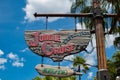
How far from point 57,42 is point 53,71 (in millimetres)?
827

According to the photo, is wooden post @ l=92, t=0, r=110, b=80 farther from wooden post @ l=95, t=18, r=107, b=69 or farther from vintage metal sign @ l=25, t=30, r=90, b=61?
vintage metal sign @ l=25, t=30, r=90, b=61

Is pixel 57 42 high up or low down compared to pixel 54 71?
up

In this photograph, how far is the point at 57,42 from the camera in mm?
9219

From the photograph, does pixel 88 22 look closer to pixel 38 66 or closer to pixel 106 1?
pixel 106 1

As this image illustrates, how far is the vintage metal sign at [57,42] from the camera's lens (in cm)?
905

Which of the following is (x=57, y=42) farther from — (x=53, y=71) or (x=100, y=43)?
(x=100, y=43)

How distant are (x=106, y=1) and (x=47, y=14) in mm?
2301

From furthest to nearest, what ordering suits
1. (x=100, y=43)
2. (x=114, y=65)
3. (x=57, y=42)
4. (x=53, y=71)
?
1. (x=114, y=65)
2. (x=57, y=42)
3. (x=100, y=43)
4. (x=53, y=71)

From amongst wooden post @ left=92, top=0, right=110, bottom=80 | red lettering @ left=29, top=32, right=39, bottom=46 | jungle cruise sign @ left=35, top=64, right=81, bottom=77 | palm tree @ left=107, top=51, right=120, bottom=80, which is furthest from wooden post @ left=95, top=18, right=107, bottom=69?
palm tree @ left=107, top=51, right=120, bottom=80

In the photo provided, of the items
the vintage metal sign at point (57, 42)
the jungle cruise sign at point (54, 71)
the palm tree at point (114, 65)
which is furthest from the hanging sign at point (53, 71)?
the palm tree at point (114, 65)

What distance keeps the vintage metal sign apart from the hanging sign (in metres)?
0.27

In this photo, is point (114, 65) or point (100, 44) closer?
point (100, 44)

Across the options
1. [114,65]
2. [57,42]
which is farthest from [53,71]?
[114,65]

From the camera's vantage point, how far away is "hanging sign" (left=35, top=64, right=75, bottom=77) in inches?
350
